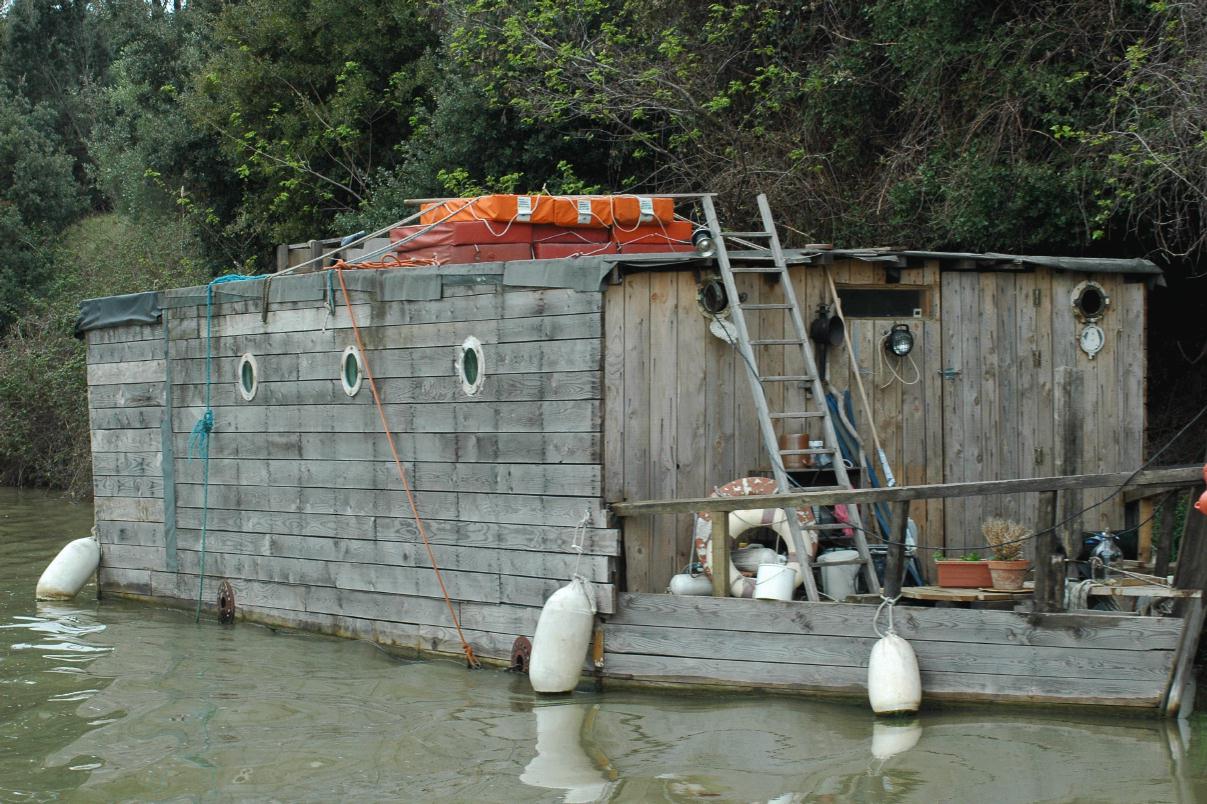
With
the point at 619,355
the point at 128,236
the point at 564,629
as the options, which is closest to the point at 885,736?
the point at 564,629

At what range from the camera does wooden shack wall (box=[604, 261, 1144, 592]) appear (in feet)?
26.8

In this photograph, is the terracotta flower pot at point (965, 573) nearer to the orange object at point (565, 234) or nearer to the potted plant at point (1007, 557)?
the potted plant at point (1007, 557)

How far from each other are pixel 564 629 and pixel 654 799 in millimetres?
1806

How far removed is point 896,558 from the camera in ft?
23.9

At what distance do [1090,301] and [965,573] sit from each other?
2.40 meters

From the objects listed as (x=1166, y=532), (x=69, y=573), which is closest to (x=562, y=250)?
(x=1166, y=532)

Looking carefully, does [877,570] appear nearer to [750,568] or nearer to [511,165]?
[750,568]

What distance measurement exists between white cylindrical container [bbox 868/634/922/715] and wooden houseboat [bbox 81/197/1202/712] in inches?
7.2

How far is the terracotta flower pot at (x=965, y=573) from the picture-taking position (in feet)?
25.6

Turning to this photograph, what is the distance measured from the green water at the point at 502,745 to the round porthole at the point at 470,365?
A: 73.4 inches

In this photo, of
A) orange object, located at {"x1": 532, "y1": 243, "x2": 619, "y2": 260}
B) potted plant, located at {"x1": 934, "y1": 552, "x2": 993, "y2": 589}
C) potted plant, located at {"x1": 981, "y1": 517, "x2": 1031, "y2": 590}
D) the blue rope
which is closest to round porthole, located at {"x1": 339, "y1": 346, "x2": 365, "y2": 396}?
orange object, located at {"x1": 532, "y1": 243, "x2": 619, "y2": 260}

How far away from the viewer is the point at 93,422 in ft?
39.7

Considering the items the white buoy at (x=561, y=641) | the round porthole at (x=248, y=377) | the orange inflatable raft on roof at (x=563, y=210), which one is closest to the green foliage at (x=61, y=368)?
the round porthole at (x=248, y=377)

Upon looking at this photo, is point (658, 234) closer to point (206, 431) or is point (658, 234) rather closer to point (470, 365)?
point (470, 365)
